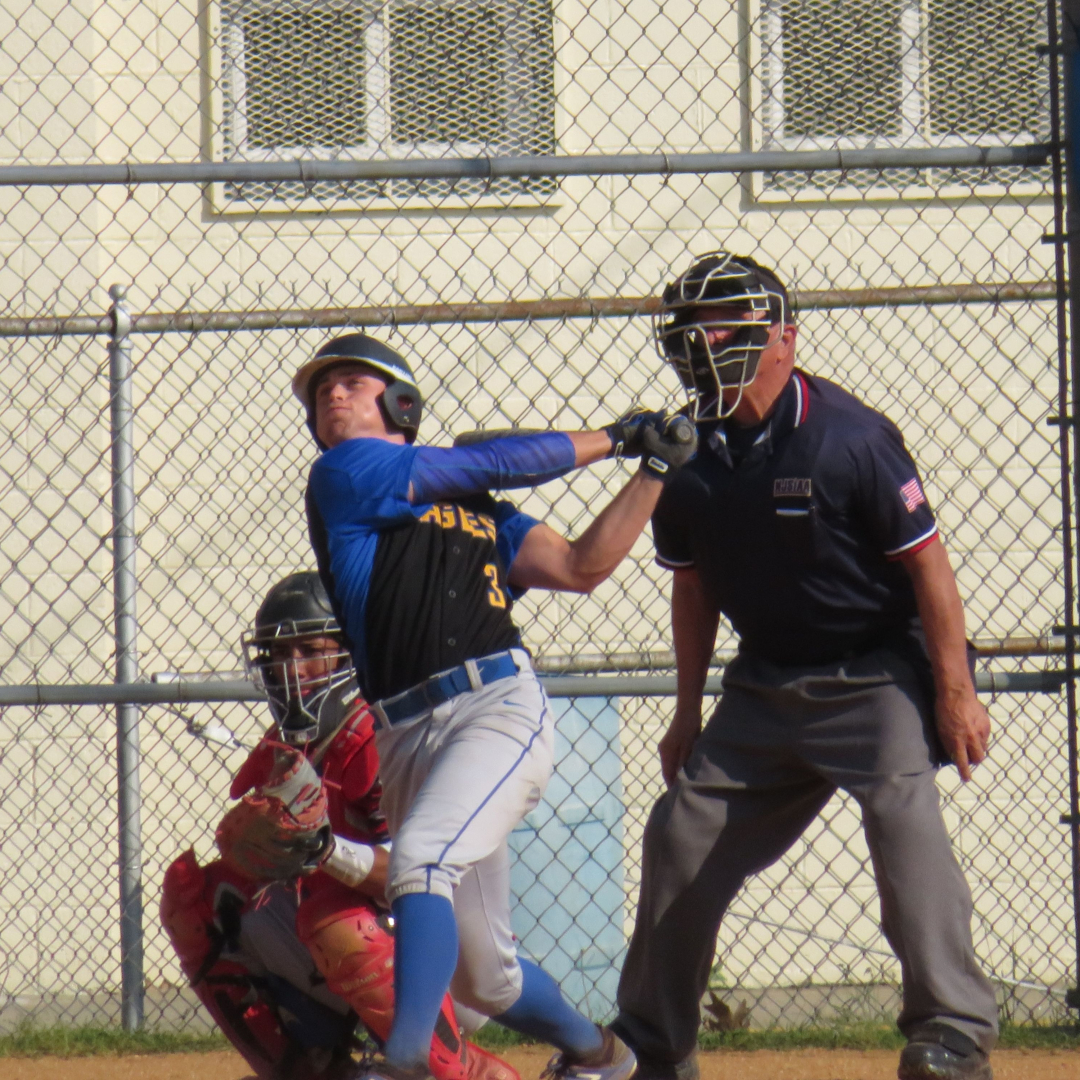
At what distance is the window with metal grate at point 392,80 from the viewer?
6105mm

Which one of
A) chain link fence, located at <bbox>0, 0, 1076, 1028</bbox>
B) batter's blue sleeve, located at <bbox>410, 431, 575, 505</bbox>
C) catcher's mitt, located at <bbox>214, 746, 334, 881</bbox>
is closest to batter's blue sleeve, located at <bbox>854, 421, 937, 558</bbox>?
batter's blue sleeve, located at <bbox>410, 431, 575, 505</bbox>

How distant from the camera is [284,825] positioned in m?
3.19

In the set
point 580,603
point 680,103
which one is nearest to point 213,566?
point 580,603

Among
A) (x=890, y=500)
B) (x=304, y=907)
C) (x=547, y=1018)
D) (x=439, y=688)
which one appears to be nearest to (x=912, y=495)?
(x=890, y=500)

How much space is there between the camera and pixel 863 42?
20.5ft

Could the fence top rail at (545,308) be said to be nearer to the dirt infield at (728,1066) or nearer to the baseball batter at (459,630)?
the baseball batter at (459,630)

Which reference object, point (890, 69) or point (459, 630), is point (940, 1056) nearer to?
point (459, 630)

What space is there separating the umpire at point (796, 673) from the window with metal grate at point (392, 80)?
2894 mm

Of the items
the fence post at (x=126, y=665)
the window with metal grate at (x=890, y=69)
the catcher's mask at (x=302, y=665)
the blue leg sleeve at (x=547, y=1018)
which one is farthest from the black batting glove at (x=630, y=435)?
the window with metal grate at (x=890, y=69)

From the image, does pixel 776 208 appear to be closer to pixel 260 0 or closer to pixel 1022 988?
pixel 260 0

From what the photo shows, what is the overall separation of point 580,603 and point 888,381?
1.65 meters

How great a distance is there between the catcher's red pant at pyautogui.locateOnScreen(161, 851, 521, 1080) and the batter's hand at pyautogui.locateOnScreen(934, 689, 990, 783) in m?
1.29

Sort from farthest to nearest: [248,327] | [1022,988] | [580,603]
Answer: [580,603] → [1022,988] → [248,327]

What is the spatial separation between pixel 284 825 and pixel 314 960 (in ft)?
1.62
